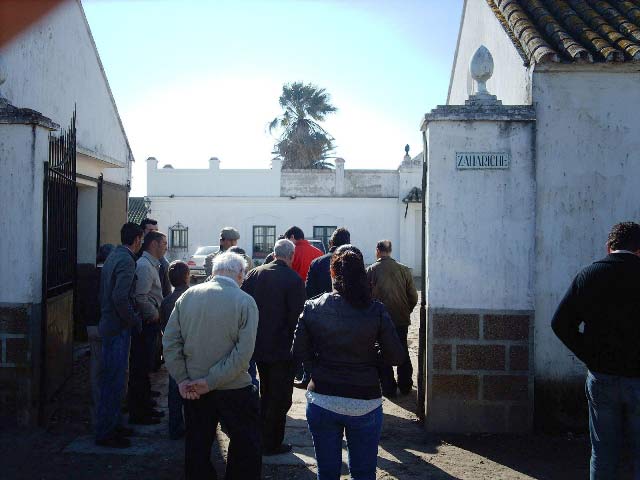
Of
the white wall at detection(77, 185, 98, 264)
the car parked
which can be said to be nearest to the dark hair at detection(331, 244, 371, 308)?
the white wall at detection(77, 185, 98, 264)

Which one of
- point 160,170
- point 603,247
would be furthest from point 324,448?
point 160,170

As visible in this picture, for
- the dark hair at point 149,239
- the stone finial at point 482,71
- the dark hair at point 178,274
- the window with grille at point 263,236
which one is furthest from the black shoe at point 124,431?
the window with grille at point 263,236

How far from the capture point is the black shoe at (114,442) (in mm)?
5367

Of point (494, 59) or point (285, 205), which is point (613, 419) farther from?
point (285, 205)

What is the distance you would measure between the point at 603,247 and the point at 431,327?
76.4 inches

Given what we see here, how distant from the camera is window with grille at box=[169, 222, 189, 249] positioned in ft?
96.6

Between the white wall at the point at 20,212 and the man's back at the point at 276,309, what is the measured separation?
2.29m

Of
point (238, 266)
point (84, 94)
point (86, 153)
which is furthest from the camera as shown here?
point (84, 94)

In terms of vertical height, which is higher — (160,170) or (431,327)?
(160,170)

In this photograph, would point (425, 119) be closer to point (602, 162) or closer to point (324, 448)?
point (602, 162)

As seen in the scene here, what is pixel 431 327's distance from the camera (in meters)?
5.83

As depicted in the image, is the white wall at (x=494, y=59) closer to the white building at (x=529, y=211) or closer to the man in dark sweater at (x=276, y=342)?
the white building at (x=529, y=211)

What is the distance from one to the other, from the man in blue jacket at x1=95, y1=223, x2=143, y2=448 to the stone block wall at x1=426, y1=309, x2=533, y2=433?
9.22 ft

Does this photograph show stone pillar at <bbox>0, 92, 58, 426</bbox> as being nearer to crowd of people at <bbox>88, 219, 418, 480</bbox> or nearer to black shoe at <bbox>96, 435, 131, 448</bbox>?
black shoe at <bbox>96, 435, 131, 448</bbox>
